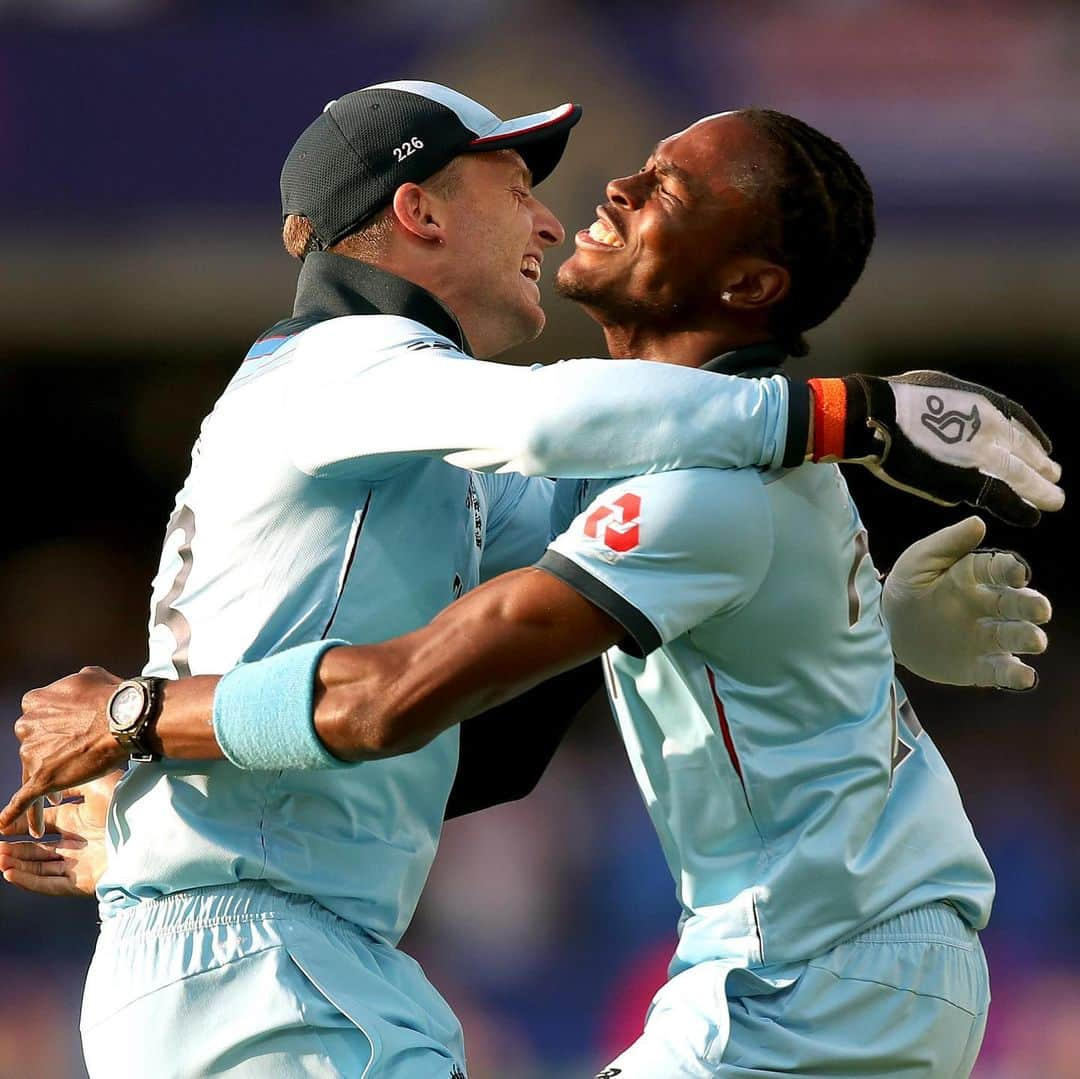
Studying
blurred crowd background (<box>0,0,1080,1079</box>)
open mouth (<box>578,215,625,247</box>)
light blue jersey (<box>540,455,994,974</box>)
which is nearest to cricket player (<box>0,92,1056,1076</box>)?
light blue jersey (<box>540,455,994,974</box>)

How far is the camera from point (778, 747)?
2.97m

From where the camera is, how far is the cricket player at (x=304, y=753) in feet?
9.25

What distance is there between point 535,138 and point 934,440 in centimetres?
114

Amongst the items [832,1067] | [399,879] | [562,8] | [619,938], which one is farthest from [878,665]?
[562,8]

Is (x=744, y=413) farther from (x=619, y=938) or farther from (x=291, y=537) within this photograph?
(x=619, y=938)

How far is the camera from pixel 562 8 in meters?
9.04

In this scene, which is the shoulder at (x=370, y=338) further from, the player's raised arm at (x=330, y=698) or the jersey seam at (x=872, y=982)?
the jersey seam at (x=872, y=982)

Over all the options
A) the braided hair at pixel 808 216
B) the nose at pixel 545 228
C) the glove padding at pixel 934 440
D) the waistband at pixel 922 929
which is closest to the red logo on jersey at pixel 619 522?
the glove padding at pixel 934 440

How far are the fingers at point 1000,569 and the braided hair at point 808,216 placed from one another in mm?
538

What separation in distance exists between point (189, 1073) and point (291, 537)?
840 millimetres

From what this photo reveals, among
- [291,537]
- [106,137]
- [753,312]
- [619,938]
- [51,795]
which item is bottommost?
[619,938]

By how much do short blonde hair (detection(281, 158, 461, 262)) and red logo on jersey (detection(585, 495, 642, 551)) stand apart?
0.92 m

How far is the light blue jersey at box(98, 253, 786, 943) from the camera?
9.12 ft

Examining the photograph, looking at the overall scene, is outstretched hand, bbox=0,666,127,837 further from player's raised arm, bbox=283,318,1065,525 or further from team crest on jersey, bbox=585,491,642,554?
team crest on jersey, bbox=585,491,642,554
